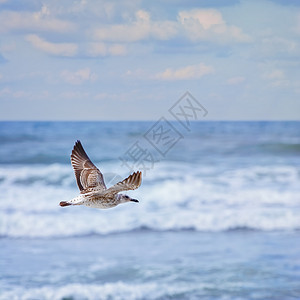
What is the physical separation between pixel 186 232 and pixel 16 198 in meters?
5.29

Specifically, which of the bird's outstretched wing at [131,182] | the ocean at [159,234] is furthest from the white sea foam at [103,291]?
the bird's outstretched wing at [131,182]

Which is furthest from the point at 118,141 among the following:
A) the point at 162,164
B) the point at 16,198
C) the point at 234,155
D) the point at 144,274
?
the point at 144,274

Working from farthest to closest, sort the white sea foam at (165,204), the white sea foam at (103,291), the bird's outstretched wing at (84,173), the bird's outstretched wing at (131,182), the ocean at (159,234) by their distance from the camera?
the white sea foam at (165,204) < the ocean at (159,234) < the white sea foam at (103,291) < the bird's outstretched wing at (84,173) < the bird's outstretched wing at (131,182)

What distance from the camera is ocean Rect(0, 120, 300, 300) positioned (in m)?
10.7

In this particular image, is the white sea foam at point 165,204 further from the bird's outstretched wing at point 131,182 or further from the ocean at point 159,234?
the bird's outstretched wing at point 131,182

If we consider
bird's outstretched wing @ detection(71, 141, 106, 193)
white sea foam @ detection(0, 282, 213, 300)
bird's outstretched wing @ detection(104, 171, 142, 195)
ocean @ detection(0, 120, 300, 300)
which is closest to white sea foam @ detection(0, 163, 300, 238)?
ocean @ detection(0, 120, 300, 300)

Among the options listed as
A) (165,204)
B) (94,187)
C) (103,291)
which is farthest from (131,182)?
(165,204)

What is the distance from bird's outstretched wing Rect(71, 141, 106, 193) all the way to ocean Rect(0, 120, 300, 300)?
249mm

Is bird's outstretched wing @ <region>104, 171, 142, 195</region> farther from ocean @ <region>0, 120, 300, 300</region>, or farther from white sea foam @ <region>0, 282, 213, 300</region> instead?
white sea foam @ <region>0, 282, 213, 300</region>

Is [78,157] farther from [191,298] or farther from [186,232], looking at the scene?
[186,232]

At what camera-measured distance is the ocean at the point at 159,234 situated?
35.1 feet

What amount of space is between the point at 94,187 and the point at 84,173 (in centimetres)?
49

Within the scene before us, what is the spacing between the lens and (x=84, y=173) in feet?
20.0

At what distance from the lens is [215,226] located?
14.1 metres
